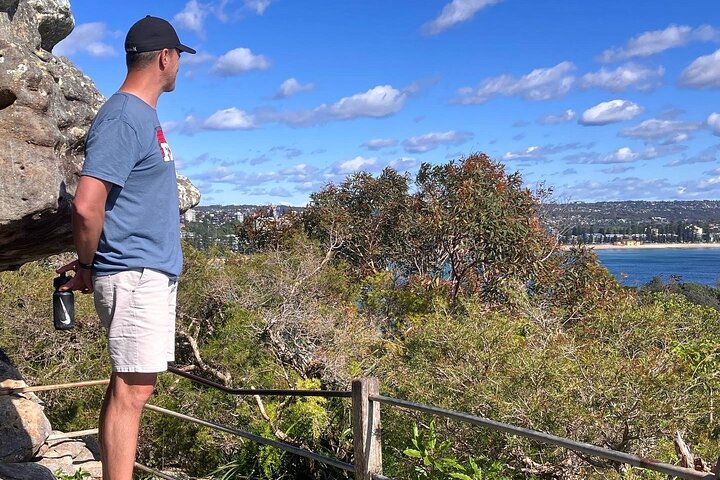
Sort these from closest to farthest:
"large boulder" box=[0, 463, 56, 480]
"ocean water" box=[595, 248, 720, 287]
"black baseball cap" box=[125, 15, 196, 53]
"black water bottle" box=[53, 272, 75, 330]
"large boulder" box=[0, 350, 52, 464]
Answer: "black baseball cap" box=[125, 15, 196, 53] < "black water bottle" box=[53, 272, 75, 330] < "large boulder" box=[0, 463, 56, 480] < "large boulder" box=[0, 350, 52, 464] < "ocean water" box=[595, 248, 720, 287]

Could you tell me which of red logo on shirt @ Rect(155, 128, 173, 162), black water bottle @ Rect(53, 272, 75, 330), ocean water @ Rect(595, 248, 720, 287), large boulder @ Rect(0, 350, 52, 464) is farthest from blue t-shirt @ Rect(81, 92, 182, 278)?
ocean water @ Rect(595, 248, 720, 287)

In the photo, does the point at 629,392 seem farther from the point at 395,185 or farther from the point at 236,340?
the point at 395,185

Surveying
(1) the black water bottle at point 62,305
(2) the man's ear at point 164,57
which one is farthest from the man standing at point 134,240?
(1) the black water bottle at point 62,305

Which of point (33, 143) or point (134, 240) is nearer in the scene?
point (134, 240)

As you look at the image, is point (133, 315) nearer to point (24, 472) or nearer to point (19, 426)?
point (24, 472)

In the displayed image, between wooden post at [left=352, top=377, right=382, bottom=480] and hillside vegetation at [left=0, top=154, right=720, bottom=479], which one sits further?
hillside vegetation at [left=0, top=154, right=720, bottom=479]

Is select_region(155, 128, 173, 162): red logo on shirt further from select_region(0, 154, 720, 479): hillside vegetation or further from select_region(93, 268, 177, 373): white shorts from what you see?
select_region(0, 154, 720, 479): hillside vegetation

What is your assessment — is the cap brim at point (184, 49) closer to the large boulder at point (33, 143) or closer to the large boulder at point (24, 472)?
the large boulder at point (33, 143)

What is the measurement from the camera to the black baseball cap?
93.3 inches

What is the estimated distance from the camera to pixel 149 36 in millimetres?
2371

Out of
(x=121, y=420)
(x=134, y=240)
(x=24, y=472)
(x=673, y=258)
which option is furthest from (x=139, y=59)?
(x=673, y=258)

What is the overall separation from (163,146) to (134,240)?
0.32m

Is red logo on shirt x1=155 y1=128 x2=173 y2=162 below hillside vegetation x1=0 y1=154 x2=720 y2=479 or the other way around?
the other way around

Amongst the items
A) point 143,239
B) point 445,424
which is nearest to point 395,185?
point 445,424
